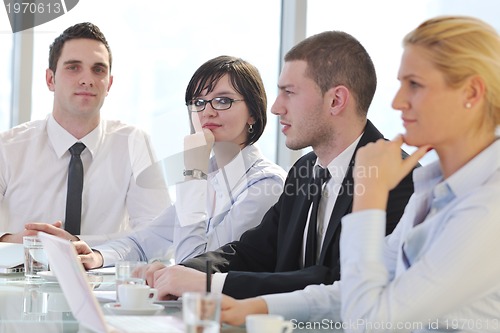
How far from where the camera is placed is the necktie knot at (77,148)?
3812 millimetres

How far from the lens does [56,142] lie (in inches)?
151

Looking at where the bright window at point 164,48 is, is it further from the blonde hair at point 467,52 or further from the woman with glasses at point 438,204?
the blonde hair at point 467,52

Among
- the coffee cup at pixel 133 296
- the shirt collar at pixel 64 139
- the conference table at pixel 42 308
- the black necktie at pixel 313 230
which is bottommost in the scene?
the conference table at pixel 42 308

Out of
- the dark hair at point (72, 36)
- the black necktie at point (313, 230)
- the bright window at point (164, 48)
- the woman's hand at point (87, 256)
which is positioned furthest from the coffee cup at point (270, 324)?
the bright window at point (164, 48)

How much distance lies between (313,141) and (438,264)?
1089 millimetres

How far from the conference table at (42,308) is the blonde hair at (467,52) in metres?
0.70

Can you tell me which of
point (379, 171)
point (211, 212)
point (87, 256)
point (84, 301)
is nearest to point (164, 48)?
point (211, 212)

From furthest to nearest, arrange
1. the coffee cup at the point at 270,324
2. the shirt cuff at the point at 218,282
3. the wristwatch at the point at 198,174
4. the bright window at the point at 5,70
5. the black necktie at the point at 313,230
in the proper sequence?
1. the bright window at the point at 5,70
2. the wristwatch at the point at 198,174
3. the black necktie at the point at 313,230
4. the shirt cuff at the point at 218,282
5. the coffee cup at the point at 270,324

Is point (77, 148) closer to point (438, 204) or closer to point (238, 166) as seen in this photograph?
point (238, 166)

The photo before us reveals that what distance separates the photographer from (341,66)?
264 centimetres

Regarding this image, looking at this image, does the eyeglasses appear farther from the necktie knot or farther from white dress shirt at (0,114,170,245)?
the necktie knot

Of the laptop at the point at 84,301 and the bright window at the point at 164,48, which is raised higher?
the bright window at the point at 164,48

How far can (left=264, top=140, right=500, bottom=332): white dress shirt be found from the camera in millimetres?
1613

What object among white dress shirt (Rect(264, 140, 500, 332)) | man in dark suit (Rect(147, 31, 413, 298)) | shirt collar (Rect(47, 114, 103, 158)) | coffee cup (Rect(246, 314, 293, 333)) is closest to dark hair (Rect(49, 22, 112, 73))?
shirt collar (Rect(47, 114, 103, 158))
